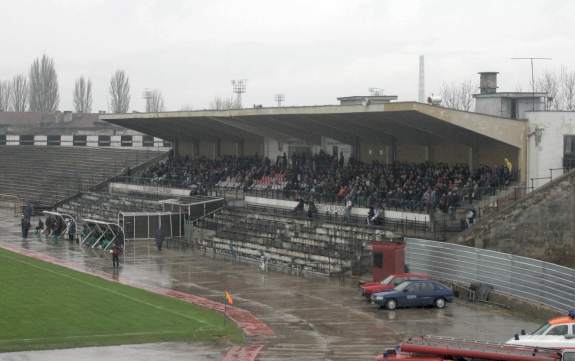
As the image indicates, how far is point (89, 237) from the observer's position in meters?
53.0

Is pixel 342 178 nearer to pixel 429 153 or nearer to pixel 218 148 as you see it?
pixel 429 153

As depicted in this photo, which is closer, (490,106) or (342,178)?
(490,106)

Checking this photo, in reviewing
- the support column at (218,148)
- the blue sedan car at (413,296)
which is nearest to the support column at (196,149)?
the support column at (218,148)

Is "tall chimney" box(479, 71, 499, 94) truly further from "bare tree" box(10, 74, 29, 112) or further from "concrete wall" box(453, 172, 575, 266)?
"bare tree" box(10, 74, 29, 112)

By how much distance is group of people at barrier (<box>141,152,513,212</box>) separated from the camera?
43.3 metres

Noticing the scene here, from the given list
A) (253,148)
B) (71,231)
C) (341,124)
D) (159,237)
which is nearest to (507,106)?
(341,124)

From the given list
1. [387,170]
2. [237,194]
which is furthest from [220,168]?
[387,170]

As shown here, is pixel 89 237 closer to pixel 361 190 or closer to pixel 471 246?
pixel 361 190

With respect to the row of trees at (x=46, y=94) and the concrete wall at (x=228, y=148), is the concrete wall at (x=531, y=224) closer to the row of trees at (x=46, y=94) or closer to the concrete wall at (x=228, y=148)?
the concrete wall at (x=228, y=148)

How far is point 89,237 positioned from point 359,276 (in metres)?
18.8

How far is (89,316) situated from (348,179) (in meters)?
25.8

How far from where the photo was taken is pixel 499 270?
34.8m

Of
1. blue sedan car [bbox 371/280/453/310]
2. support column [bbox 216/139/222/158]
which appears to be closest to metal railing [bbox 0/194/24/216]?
support column [bbox 216/139/222/158]

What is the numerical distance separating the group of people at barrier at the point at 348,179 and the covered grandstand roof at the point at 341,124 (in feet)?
4.72
